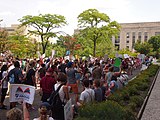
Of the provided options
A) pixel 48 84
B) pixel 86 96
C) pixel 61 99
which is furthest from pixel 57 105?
pixel 48 84

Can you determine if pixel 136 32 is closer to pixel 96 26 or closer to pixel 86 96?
pixel 96 26

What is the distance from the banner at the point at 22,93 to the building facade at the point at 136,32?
129 meters

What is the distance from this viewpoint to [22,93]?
211 inches

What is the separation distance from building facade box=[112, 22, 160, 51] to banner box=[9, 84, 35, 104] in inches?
5071

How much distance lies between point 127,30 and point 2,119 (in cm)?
13148

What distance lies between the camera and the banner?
208 inches

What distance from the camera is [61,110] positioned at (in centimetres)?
666

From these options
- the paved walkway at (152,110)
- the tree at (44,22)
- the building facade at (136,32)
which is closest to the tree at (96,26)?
the tree at (44,22)

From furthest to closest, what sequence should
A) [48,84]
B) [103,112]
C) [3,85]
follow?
[3,85] → [48,84] → [103,112]

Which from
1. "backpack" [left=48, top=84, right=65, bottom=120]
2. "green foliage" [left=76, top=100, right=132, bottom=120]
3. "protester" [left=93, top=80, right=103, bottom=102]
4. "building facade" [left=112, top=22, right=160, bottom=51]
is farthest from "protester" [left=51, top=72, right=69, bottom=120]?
"building facade" [left=112, top=22, right=160, bottom=51]

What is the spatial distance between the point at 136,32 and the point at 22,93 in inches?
5263

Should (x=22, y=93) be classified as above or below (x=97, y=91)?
above

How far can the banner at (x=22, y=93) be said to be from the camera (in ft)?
17.3

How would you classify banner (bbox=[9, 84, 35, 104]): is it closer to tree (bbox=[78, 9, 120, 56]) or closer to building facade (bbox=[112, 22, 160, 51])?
tree (bbox=[78, 9, 120, 56])
